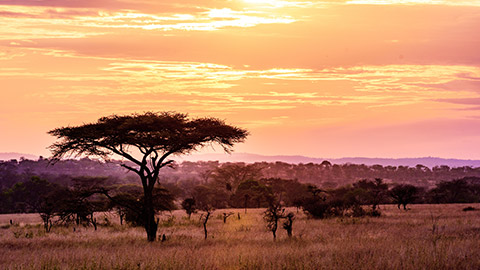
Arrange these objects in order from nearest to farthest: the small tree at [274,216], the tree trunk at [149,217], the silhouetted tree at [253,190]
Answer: the small tree at [274,216], the tree trunk at [149,217], the silhouetted tree at [253,190]

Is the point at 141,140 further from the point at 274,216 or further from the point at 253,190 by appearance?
the point at 253,190

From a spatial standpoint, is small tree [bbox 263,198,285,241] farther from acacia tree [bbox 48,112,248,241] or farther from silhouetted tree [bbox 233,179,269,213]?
silhouetted tree [bbox 233,179,269,213]

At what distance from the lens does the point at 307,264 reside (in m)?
14.6

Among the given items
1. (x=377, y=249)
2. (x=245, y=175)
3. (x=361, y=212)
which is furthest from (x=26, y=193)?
(x=377, y=249)

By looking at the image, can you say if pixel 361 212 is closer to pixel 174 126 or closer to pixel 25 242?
pixel 174 126

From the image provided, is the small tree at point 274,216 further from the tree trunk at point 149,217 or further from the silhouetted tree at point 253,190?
the silhouetted tree at point 253,190

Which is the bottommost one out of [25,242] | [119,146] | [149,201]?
[25,242]

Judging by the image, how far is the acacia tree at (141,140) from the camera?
28703mm

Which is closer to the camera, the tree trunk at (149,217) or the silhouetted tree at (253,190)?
the tree trunk at (149,217)

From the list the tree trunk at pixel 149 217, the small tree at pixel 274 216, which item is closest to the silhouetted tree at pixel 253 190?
the small tree at pixel 274 216

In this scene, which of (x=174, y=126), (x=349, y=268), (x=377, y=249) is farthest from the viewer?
(x=174, y=126)

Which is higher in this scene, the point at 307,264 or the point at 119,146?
the point at 119,146

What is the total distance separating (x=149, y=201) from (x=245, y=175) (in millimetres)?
95448

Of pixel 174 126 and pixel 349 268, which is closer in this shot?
pixel 349 268
